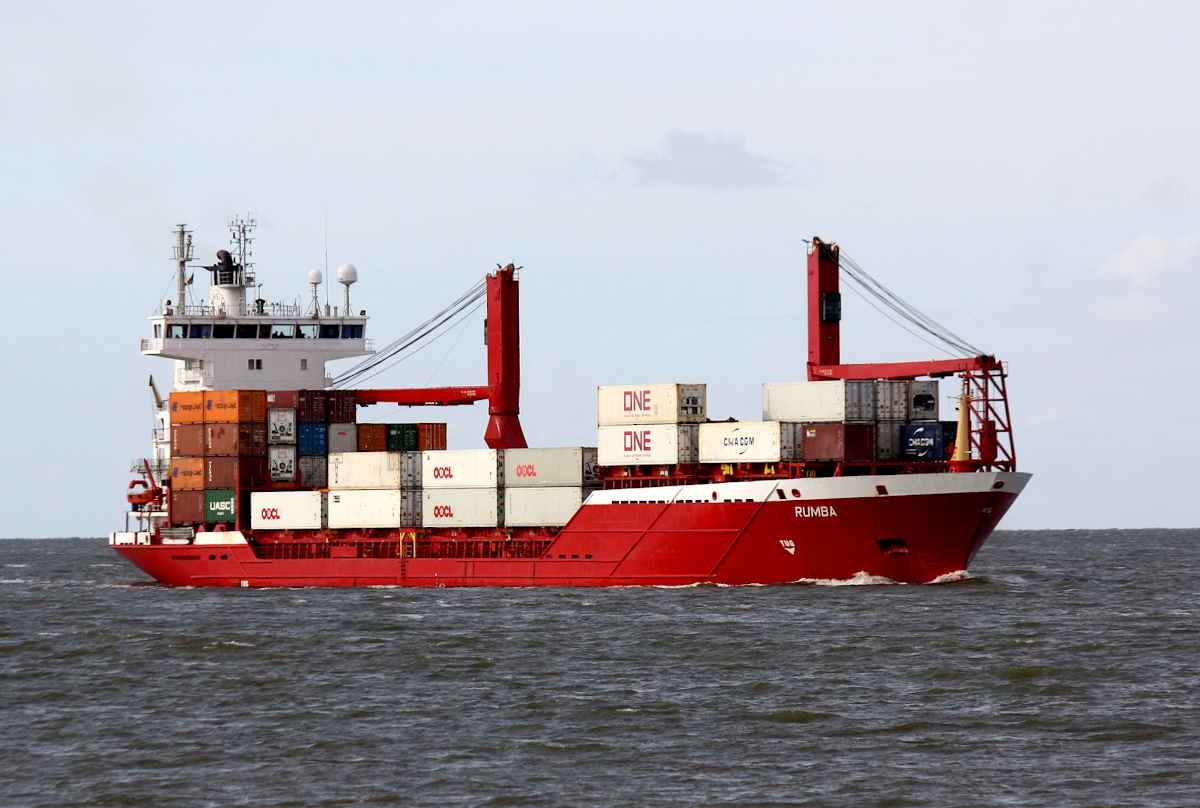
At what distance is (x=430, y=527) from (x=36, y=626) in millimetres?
12979

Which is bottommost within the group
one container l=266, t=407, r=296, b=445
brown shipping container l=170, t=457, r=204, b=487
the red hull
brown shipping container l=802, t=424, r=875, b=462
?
the red hull

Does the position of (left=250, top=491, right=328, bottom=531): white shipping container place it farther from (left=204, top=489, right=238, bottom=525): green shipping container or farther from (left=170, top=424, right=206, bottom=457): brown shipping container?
(left=170, top=424, right=206, bottom=457): brown shipping container

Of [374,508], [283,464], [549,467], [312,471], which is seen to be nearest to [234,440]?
[283,464]

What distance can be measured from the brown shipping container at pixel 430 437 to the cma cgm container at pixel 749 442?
41.0ft

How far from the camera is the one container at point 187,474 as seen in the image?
53875 mm

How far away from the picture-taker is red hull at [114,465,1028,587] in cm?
4497

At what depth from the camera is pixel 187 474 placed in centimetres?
5416

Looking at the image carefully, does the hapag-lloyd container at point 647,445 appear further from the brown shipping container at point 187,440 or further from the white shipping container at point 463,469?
the brown shipping container at point 187,440

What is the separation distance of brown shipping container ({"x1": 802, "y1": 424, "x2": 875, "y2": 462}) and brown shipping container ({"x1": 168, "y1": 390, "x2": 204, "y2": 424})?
2167 cm

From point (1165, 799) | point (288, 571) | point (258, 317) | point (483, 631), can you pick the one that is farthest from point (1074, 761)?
point (258, 317)

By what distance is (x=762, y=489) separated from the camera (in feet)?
149

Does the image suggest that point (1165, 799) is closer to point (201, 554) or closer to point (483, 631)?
point (483, 631)

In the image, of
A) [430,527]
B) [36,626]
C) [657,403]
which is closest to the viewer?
[36,626]

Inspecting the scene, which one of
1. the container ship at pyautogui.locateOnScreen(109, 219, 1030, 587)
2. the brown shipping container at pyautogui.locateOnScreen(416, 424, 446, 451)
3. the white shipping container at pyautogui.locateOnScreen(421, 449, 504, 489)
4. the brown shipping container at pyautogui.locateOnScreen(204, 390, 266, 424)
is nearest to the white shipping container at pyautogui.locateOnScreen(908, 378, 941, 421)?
the container ship at pyautogui.locateOnScreen(109, 219, 1030, 587)
